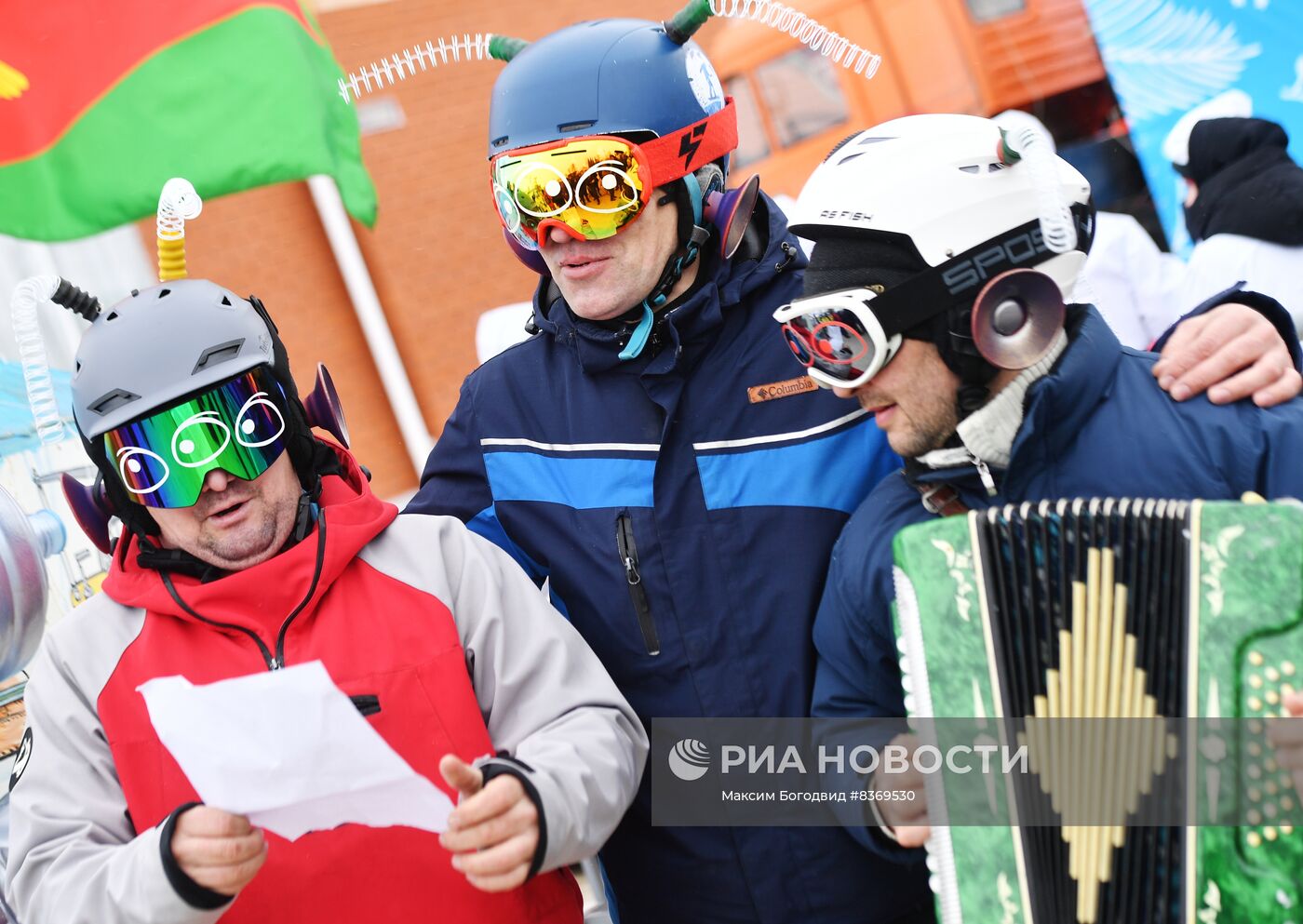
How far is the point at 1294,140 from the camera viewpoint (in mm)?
5016

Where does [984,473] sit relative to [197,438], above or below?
below

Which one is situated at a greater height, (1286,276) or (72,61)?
(72,61)

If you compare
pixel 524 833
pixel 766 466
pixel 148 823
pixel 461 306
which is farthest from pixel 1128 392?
pixel 461 306

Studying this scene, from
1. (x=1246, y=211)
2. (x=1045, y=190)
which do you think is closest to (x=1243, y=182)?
(x=1246, y=211)

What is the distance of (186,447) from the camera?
2.22m

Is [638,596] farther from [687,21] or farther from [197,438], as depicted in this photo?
[687,21]

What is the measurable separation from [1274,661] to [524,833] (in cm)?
122

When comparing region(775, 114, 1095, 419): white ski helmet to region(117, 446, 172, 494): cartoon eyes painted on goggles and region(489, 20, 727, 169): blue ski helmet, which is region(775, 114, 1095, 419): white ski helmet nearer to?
region(489, 20, 727, 169): blue ski helmet

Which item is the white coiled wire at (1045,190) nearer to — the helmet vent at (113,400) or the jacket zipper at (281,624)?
the jacket zipper at (281,624)

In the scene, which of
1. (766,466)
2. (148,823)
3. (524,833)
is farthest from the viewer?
(766,466)

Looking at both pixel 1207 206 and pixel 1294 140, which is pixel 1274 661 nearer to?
pixel 1207 206

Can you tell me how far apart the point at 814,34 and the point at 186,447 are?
3482mm

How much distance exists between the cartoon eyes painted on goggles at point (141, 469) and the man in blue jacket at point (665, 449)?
0.68 metres

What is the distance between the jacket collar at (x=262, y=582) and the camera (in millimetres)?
2203
